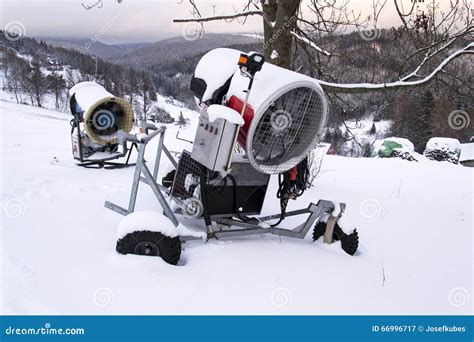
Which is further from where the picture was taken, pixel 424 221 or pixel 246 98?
pixel 424 221

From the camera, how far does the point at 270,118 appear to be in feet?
12.3

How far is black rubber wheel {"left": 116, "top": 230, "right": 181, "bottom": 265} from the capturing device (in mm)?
3352

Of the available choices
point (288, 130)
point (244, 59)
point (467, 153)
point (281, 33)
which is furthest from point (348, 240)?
point (467, 153)

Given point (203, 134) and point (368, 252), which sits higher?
point (203, 134)

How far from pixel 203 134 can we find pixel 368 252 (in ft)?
7.76

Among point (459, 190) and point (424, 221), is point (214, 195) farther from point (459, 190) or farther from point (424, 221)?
point (459, 190)

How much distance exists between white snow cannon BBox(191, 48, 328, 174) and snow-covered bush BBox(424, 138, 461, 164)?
2437cm

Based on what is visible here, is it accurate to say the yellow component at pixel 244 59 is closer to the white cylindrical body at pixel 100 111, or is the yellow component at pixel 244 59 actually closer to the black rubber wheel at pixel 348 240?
the black rubber wheel at pixel 348 240

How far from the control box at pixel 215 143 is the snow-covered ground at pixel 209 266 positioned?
860 mm

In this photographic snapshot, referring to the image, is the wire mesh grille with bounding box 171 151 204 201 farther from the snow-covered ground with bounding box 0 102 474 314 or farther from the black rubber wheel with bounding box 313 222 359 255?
the black rubber wheel with bounding box 313 222 359 255

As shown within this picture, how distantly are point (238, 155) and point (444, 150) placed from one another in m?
25.2

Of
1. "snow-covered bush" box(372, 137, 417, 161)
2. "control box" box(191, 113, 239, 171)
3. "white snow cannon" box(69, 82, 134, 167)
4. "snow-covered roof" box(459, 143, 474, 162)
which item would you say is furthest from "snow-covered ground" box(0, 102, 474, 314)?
"snow-covered roof" box(459, 143, 474, 162)

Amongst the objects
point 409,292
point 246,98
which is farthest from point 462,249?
point 246,98
